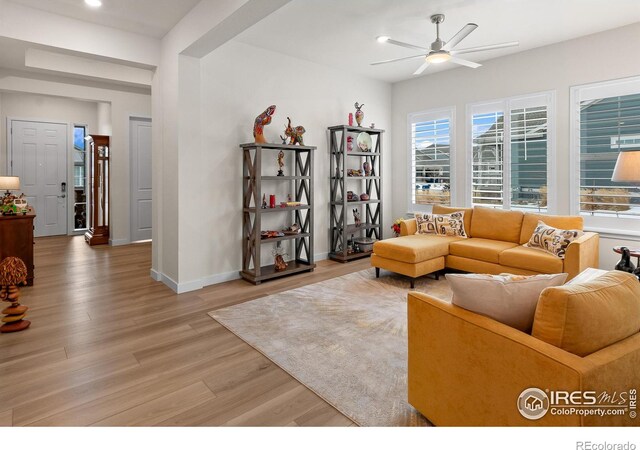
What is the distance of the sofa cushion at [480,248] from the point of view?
167 inches

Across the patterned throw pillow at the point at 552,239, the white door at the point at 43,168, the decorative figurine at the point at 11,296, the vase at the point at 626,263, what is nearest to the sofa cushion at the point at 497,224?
the patterned throw pillow at the point at 552,239

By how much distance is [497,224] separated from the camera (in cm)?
479

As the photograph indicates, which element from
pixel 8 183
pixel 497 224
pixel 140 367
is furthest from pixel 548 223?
pixel 8 183

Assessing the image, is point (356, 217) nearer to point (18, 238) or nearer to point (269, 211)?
point (269, 211)

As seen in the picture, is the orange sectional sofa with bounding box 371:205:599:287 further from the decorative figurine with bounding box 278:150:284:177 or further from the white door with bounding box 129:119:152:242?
the white door with bounding box 129:119:152:242

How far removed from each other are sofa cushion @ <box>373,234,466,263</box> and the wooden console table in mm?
4154

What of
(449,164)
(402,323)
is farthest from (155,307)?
(449,164)

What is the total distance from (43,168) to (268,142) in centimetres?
585

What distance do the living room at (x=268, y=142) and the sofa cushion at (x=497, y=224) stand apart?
654mm

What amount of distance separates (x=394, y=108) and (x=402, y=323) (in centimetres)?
464

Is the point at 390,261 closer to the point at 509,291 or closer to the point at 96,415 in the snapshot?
the point at 509,291

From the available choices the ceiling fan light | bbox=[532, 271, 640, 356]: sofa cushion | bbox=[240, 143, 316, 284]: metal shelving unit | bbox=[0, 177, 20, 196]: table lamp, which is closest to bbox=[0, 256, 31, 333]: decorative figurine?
bbox=[0, 177, 20, 196]: table lamp

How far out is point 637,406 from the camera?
4.58 ft

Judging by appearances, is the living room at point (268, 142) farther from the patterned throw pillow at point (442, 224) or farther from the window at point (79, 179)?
the window at point (79, 179)
